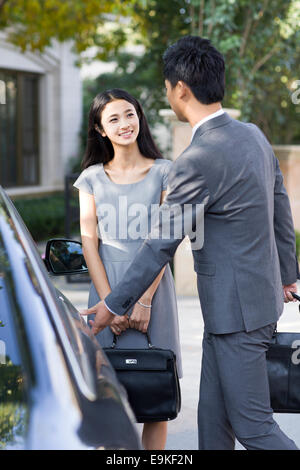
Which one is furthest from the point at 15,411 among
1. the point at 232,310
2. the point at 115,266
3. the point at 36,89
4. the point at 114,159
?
the point at 36,89

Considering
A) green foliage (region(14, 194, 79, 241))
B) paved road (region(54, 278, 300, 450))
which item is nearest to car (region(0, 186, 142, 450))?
paved road (region(54, 278, 300, 450))

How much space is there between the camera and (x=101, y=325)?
110 inches

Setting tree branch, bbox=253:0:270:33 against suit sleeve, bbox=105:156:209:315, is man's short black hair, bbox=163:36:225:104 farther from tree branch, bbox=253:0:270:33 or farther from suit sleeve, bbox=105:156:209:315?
tree branch, bbox=253:0:270:33

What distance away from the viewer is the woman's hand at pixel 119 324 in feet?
10.0

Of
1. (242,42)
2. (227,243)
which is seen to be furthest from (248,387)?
(242,42)

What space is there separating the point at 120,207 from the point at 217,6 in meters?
6.68

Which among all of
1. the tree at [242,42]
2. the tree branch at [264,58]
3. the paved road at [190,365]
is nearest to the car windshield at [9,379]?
the paved road at [190,365]

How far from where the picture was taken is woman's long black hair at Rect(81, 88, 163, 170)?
3.24 metres

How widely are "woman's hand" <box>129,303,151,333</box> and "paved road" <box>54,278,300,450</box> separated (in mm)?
1089

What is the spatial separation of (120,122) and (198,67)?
29.1 inches

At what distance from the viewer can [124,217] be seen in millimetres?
3170

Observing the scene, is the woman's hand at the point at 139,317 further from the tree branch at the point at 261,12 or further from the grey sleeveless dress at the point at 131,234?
the tree branch at the point at 261,12

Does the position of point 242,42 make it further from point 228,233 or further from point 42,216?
point 228,233

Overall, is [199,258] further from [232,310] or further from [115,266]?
[115,266]
